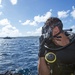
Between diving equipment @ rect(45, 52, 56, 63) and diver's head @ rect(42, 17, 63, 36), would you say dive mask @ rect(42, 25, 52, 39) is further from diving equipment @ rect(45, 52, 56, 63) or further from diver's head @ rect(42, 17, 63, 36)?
diving equipment @ rect(45, 52, 56, 63)

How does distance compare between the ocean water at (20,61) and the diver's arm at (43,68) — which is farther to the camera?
the ocean water at (20,61)

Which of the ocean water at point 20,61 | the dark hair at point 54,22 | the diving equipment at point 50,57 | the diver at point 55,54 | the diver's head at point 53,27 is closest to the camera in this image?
the diving equipment at point 50,57

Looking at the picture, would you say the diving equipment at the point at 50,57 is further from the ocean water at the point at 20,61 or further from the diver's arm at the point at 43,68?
the ocean water at the point at 20,61

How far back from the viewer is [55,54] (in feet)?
10.1

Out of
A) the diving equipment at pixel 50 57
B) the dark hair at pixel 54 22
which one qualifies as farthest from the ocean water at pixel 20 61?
the diving equipment at pixel 50 57

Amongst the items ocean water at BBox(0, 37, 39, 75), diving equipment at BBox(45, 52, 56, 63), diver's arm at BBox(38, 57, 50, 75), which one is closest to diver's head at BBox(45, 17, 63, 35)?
diving equipment at BBox(45, 52, 56, 63)

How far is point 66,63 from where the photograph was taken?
308cm

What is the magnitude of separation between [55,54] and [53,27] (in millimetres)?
512

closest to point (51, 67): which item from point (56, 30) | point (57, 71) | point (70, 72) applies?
point (57, 71)

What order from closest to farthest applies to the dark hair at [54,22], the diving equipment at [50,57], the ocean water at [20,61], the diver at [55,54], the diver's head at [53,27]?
1. the diving equipment at [50,57]
2. the diver at [55,54]
3. the diver's head at [53,27]
4. the dark hair at [54,22]
5. the ocean water at [20,61]

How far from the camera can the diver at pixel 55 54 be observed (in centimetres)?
303

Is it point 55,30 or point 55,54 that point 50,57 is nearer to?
point 55,54

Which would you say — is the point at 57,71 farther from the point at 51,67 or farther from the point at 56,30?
the point at 56,30

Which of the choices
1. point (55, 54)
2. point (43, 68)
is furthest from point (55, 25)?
point (43, 68)
